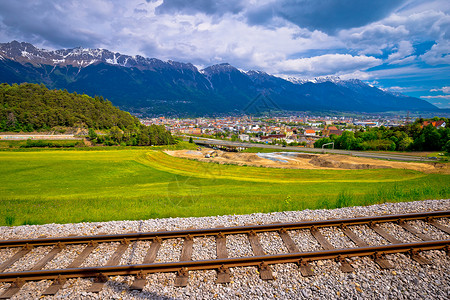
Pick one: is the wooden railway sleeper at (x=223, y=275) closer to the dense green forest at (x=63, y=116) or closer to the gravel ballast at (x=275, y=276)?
the gravel ballast at (x=275, y=276)

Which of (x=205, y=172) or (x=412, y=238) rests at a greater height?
(x=412, y=238)

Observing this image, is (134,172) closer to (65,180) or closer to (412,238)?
(65,180)

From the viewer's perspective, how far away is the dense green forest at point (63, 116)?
6731 centimetres

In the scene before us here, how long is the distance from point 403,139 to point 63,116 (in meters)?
108

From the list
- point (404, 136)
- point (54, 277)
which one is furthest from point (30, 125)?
point (404, 136)

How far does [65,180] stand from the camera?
877 inches

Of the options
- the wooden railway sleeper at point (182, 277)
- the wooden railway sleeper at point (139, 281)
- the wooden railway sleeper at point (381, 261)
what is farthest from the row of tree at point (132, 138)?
the wooden railway sleeper at point (381, 261)

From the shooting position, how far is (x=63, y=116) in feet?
245

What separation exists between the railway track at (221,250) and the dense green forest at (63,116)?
6611cm

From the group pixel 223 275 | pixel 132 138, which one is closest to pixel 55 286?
pixel 223 275

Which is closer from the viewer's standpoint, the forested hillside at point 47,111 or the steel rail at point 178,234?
the steel rail at point 178,234

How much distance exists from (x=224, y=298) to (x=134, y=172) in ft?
90.3

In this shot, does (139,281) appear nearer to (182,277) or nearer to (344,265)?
(182,277)

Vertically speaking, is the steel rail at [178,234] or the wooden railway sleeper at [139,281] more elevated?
the steel rail at [178,234]
